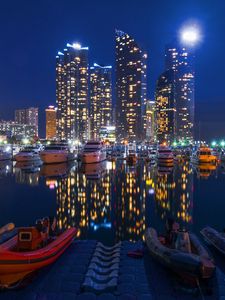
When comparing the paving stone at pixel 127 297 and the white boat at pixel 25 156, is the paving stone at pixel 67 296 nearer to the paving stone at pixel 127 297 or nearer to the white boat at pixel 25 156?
the paving stone at pixel 127 297

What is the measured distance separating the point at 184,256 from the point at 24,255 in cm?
471

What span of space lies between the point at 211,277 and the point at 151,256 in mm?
2891

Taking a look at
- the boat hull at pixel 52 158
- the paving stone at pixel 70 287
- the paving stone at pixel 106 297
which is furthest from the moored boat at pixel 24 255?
the boat hull at pixel 52 158

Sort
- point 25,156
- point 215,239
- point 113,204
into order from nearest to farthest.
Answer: point 215,239, point 113,204, point 25,156

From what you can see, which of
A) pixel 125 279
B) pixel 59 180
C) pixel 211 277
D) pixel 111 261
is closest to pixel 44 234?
pixel 111 261

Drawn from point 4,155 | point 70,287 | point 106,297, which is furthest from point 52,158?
point 106,297

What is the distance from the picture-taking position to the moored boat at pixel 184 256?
915 cm

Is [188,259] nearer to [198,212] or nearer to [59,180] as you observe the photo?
[198,212]

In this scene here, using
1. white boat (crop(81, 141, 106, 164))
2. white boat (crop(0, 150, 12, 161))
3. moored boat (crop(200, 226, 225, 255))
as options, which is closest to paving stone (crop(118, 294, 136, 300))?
moored boat (crop(200, 226, 225, 255))

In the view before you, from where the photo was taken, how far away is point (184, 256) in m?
9.62

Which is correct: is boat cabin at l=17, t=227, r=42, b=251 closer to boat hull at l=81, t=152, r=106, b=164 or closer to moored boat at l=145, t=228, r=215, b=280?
moored boat at l=145, t=228, r=215, b=280

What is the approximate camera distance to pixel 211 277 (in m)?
9.20

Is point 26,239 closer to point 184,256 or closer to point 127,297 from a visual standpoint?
point 127,297

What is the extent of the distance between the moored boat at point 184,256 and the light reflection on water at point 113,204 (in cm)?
395
